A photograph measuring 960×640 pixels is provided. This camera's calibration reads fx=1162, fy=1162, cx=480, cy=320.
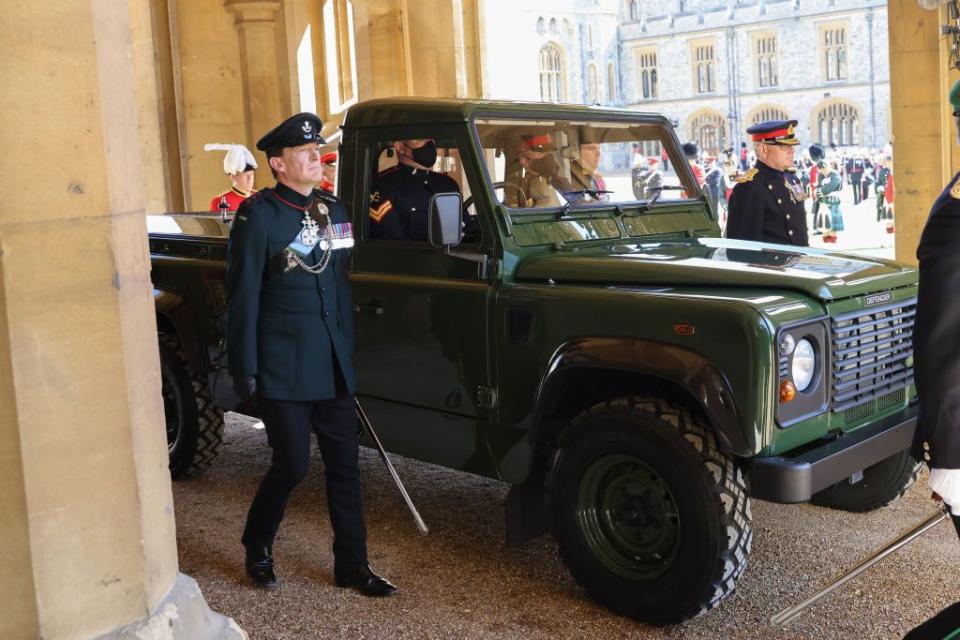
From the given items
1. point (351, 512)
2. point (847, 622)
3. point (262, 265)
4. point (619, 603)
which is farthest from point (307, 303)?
point (847, 622)

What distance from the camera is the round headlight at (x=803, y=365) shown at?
157 inches

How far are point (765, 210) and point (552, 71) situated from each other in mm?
71072

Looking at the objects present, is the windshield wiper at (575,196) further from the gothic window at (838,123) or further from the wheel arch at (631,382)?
the gothic window at (838,123)

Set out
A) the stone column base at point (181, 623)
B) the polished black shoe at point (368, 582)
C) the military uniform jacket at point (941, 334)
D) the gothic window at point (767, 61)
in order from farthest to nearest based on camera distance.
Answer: the gothic window at point (767, 61) < the polished black shoe at point (368, 582) < the stone column base at point (181, 623) < the military uniform jacket at point (941, 334)

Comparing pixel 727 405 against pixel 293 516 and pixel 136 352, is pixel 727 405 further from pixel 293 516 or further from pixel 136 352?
pixel 293 516

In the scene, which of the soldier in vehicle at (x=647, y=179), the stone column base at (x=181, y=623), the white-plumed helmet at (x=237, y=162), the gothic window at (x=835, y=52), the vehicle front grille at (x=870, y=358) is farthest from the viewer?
the gothic window at (x=835, y=52)

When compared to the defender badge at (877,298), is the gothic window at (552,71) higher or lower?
higher

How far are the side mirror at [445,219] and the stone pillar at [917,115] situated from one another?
212 inches

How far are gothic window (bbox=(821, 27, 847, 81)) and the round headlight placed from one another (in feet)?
226

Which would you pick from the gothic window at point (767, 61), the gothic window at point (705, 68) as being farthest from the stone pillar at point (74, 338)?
the gothic window at point (705, 68)

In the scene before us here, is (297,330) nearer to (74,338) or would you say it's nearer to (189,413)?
(74,338)

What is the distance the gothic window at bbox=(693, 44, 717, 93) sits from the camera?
72812 mm

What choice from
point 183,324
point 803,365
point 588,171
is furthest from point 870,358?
point 183,324

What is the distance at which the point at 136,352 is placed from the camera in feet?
10.4
